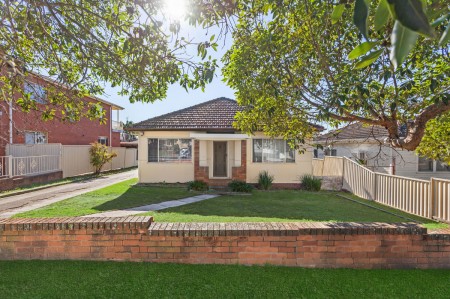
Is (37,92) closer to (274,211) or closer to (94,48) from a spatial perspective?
(94,48)

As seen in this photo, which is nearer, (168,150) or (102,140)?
(168,150)

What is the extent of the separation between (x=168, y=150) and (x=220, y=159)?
3.09m

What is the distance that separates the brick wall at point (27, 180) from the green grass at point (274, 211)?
8.56 m

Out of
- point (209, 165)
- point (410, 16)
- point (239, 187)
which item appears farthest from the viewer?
point (209, 165)

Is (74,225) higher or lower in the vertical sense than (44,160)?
lower

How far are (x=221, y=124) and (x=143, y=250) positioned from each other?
11312mm

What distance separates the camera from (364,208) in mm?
10047

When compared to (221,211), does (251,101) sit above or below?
above

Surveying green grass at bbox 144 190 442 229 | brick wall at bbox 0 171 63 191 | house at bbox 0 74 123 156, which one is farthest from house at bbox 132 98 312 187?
brick wall at bbox 0 171 63 191

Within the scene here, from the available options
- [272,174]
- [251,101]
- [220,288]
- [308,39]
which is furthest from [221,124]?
[220,288]

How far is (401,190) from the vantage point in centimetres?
1019

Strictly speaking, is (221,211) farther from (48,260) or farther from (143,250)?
(48,260)

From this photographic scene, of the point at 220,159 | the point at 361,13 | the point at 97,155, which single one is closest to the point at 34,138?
the point at 97,155

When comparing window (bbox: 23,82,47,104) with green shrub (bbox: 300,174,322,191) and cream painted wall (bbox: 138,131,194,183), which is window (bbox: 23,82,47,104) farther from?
green shrub (bbox: 300,174,322,191)
